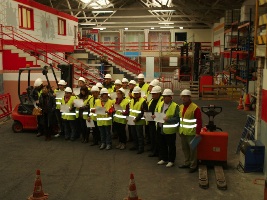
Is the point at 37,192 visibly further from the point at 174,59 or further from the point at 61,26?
the point at 174,59

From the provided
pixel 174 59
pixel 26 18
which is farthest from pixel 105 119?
pixel 174 59

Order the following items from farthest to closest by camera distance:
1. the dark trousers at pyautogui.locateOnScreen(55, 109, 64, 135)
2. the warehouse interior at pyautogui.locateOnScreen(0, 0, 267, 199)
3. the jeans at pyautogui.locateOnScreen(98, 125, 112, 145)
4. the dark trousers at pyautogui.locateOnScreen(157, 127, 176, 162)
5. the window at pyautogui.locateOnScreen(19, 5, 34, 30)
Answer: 1. the window at pyautogui.locateOnScreen(19, 5, 34, 30)
2. the dark trousers at pyautogui.locateOnScreen(55, 109, 64, 135)
3. the jeans at pyautogui.locateOnScreen(98, 125, 112, 145)
4. the dark trousers at pyautogui.locateOnScreen(157, 127, 176, 162)
5. the warehouse interior at pyautogui.locateOnScreen(0, 0, 267, 199)

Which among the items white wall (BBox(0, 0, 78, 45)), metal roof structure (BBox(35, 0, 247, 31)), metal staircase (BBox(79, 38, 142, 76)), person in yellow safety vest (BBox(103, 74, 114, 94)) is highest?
metal roof structure (BBox(35, 0, 247, 31))

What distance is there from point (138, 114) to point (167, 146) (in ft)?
4.51

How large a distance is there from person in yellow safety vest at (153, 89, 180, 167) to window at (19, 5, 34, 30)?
14119 millimetres

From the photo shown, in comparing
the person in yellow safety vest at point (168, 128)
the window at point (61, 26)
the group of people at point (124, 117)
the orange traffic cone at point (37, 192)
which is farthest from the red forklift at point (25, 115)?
the window at point (61, 26)

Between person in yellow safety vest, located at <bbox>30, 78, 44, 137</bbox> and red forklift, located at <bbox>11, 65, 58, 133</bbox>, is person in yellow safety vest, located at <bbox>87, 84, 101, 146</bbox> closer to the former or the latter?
person in yellow safety vest, located at <bbox>30, 78, 44, 137</bbox>

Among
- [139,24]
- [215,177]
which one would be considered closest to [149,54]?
[139,24]

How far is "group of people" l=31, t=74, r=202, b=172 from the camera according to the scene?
8422 millimetres

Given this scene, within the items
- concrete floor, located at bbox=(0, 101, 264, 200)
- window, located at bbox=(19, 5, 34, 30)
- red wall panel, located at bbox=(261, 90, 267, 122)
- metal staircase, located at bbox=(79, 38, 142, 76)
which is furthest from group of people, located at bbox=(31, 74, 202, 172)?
metal staircase, located at bbox=(79, 38, 142, 76)

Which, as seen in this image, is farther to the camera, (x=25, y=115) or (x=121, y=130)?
(x=25, y=115)

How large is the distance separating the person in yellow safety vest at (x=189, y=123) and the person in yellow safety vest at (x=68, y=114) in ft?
13.8

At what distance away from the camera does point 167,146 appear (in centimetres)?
900

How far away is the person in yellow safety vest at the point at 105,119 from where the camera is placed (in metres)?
10.2
